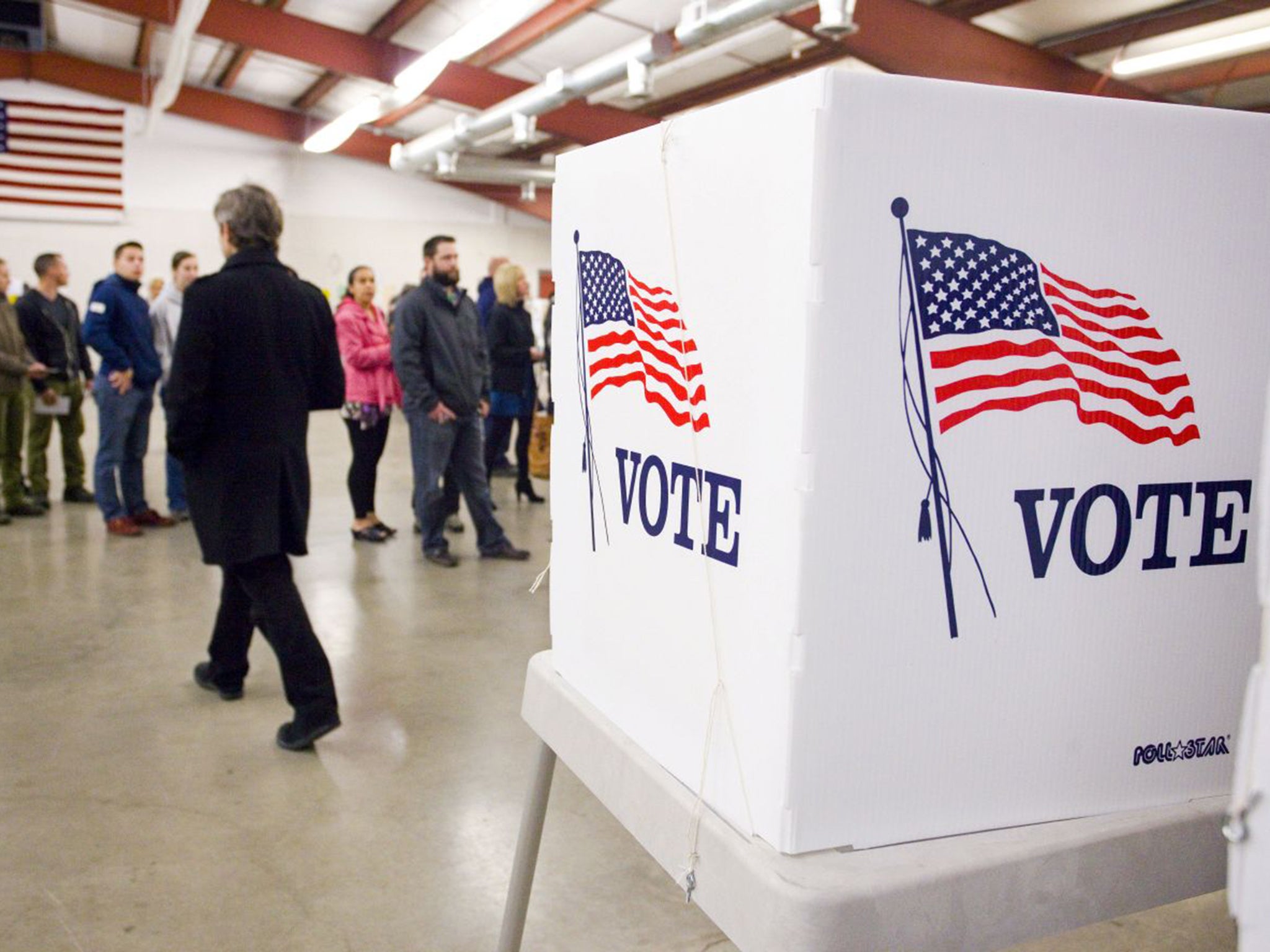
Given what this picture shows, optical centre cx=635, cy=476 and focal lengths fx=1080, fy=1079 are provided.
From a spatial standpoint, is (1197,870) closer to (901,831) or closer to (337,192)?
(901,831)

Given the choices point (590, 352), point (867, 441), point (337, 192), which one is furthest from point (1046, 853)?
point (337, 192)

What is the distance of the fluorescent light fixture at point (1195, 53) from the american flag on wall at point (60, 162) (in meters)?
11.9

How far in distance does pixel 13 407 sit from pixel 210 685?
360 centimetres

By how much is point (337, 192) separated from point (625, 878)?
15135 mm

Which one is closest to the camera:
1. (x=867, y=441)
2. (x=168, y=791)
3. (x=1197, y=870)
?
(x=867, y=441)

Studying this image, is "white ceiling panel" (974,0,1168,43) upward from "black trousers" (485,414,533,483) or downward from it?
upward

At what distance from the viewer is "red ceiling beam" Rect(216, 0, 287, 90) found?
39.7 ft

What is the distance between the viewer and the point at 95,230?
45.4ft

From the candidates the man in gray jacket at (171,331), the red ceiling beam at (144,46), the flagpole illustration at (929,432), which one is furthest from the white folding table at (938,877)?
the red ceiling beam at (144,46)

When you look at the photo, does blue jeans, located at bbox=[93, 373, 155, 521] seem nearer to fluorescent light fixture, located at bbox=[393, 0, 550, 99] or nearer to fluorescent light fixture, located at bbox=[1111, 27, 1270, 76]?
fluorescent light fixture, located at bbox=[393, 0, 550, 99]

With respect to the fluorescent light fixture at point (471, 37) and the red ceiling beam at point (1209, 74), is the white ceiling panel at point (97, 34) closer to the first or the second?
the fluorescent light fixture at point (471, 37)

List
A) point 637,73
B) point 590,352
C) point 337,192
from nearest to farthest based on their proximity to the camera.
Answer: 1. point 590,352
2. point 637,73
3. point 337,192

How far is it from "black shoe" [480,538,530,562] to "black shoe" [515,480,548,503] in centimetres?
154

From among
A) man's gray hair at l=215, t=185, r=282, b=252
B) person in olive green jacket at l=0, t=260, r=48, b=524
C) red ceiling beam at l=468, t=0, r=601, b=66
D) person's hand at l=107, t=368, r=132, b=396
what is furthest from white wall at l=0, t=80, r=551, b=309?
man's gray hair at l=215, t=185, r=282, b=252
